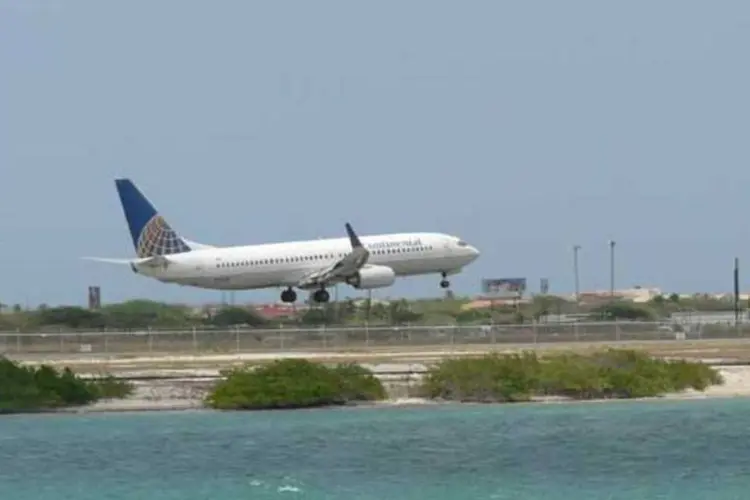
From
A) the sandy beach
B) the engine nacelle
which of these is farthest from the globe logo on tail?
the sandy beach

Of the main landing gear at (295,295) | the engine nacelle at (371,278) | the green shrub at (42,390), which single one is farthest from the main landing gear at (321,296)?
the green shrub at (42,390)

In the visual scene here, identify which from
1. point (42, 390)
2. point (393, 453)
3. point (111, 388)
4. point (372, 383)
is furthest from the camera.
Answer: point (111, 388)

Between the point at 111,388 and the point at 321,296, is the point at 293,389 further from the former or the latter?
the point at 321,296

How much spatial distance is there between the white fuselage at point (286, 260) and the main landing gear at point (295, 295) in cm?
79

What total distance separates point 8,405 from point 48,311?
4690 cm

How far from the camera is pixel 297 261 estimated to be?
103 meters

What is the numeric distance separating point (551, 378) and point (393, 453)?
14974mm

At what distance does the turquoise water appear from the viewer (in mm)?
Result: 41562

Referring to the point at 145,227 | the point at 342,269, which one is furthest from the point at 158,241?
the point at 342,269

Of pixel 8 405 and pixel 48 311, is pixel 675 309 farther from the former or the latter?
pixel 8 405

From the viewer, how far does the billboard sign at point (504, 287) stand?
16862cm

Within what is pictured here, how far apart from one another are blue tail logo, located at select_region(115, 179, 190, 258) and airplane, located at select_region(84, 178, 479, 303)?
0.05 m

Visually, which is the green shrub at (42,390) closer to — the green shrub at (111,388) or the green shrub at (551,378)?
the green shrub at (111,388)

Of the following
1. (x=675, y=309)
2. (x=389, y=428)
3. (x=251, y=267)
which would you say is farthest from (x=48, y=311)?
(x=389, y=428)
